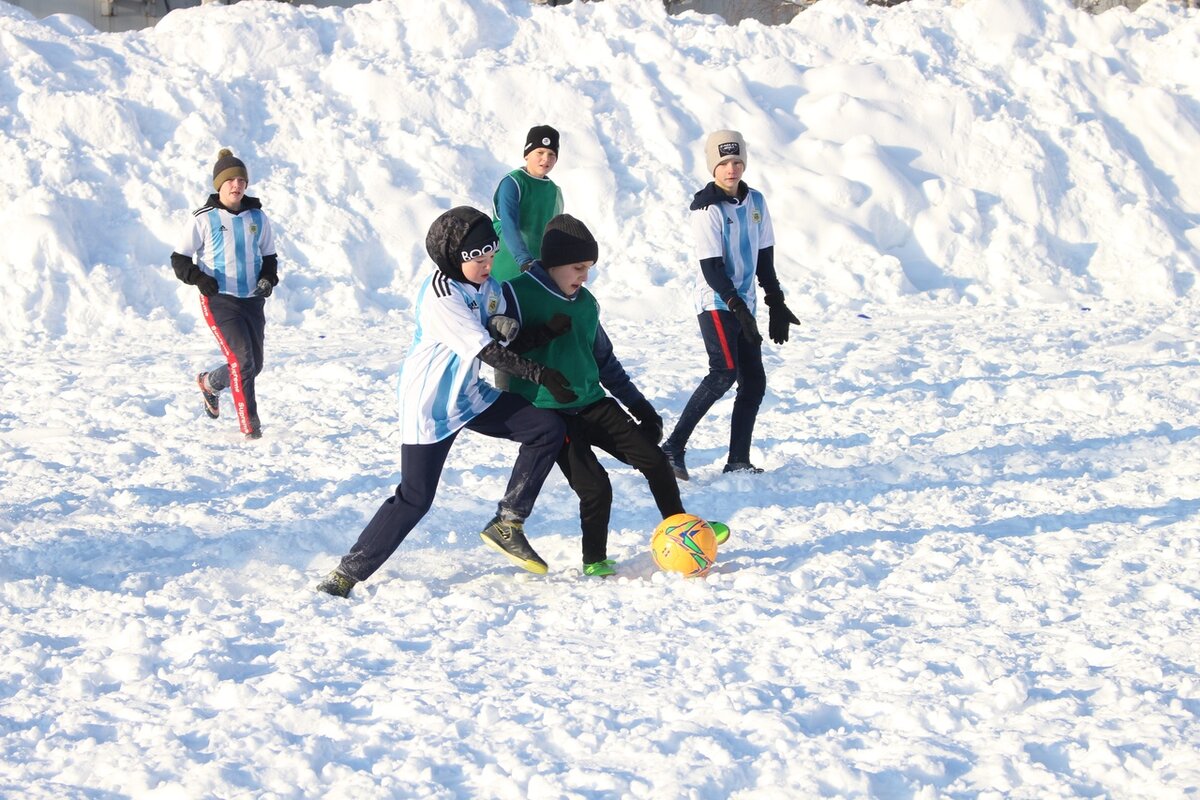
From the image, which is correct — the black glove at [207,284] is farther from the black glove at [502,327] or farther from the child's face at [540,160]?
the black glove at [502,327]

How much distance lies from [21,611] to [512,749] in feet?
7.15

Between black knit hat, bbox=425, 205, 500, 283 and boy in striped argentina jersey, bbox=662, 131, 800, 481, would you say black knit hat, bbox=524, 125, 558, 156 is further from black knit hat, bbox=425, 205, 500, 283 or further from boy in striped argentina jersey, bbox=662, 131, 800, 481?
black knit hat, bbox=425, 205, 500, 283

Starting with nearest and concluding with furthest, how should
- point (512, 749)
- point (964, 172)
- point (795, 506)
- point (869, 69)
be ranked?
point (512, 749) < point (795, 506) < point (964, 172) < point (869, 69)

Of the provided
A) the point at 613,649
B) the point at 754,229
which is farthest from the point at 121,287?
the point at 613,649

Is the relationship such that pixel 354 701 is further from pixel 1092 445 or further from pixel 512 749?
pixel 1092 445

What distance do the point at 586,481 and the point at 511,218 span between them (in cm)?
210

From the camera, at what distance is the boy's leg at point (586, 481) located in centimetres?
521

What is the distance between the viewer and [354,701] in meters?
3.87

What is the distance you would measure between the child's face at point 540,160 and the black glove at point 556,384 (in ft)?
8.09

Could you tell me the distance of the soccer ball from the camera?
202 inches

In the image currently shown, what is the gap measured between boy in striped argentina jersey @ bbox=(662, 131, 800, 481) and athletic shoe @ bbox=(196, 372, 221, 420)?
2.88m

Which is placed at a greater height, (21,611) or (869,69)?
(869,69)

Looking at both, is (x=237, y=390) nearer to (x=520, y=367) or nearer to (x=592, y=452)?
(x=592, y=452)

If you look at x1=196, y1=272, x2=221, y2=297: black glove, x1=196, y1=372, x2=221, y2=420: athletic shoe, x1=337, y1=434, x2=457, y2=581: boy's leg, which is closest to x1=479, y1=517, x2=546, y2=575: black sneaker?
x1=337, y1=434, x2=457, y2=581: boy's leg
